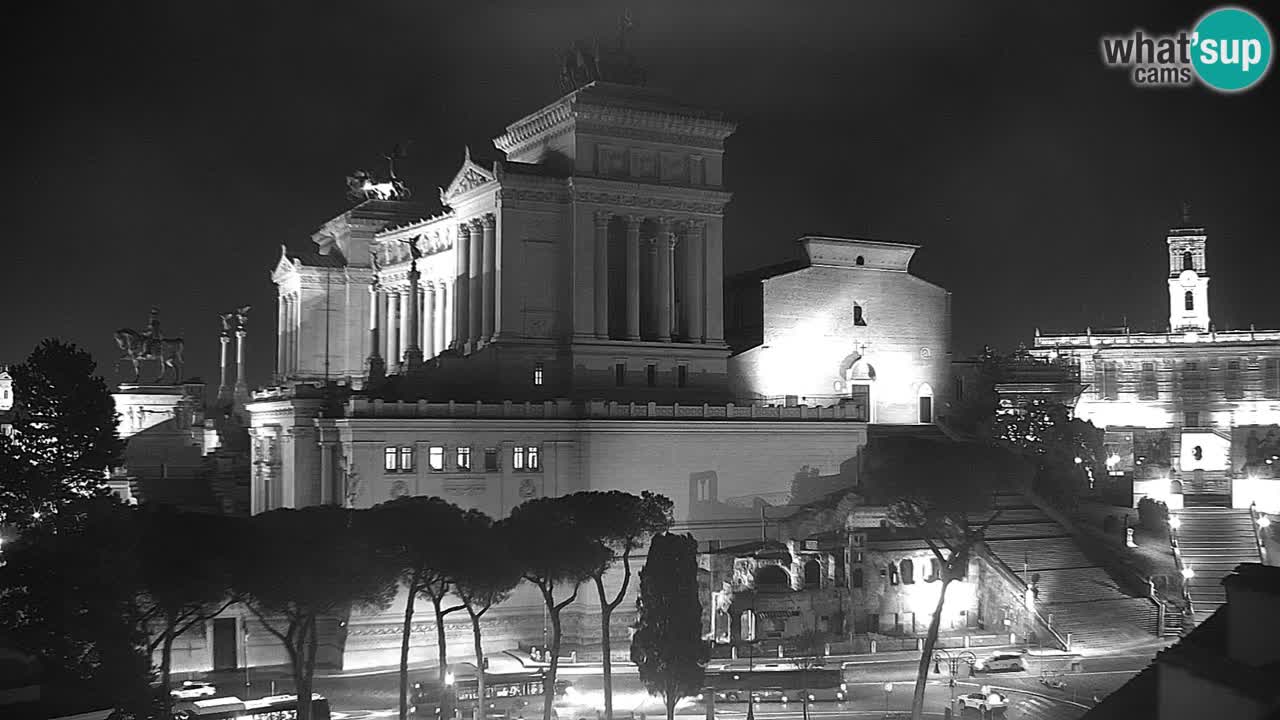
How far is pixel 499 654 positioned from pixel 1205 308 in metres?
85.1

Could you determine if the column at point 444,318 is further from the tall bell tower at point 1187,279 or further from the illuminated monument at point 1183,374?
the tall bell tower at point 1187,279

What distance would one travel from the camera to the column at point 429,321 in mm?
90375

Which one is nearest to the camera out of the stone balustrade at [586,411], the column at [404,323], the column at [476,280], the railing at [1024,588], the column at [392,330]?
the railing at [1024,588]

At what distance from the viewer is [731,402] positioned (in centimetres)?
8006

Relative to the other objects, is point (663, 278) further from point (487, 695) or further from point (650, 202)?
point (487, 695)

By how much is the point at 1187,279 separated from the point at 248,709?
101 meters

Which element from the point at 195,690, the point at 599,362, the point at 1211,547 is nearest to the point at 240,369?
the point at 599,362

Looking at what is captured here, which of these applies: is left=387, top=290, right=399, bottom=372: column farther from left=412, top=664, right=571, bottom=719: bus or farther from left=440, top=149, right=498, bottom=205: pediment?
left=412, top=664, right=571, bottom=719: bus

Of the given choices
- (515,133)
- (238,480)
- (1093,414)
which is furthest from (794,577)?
(1093,414)

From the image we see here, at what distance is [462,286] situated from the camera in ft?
268

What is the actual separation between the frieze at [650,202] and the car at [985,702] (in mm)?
36680

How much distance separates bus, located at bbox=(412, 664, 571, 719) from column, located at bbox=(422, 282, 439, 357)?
38.2 meters

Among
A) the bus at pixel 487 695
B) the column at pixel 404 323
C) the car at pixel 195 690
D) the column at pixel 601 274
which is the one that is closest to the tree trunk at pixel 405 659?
the bus at pixel 487 695

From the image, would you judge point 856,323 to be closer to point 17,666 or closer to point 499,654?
point 499,654
